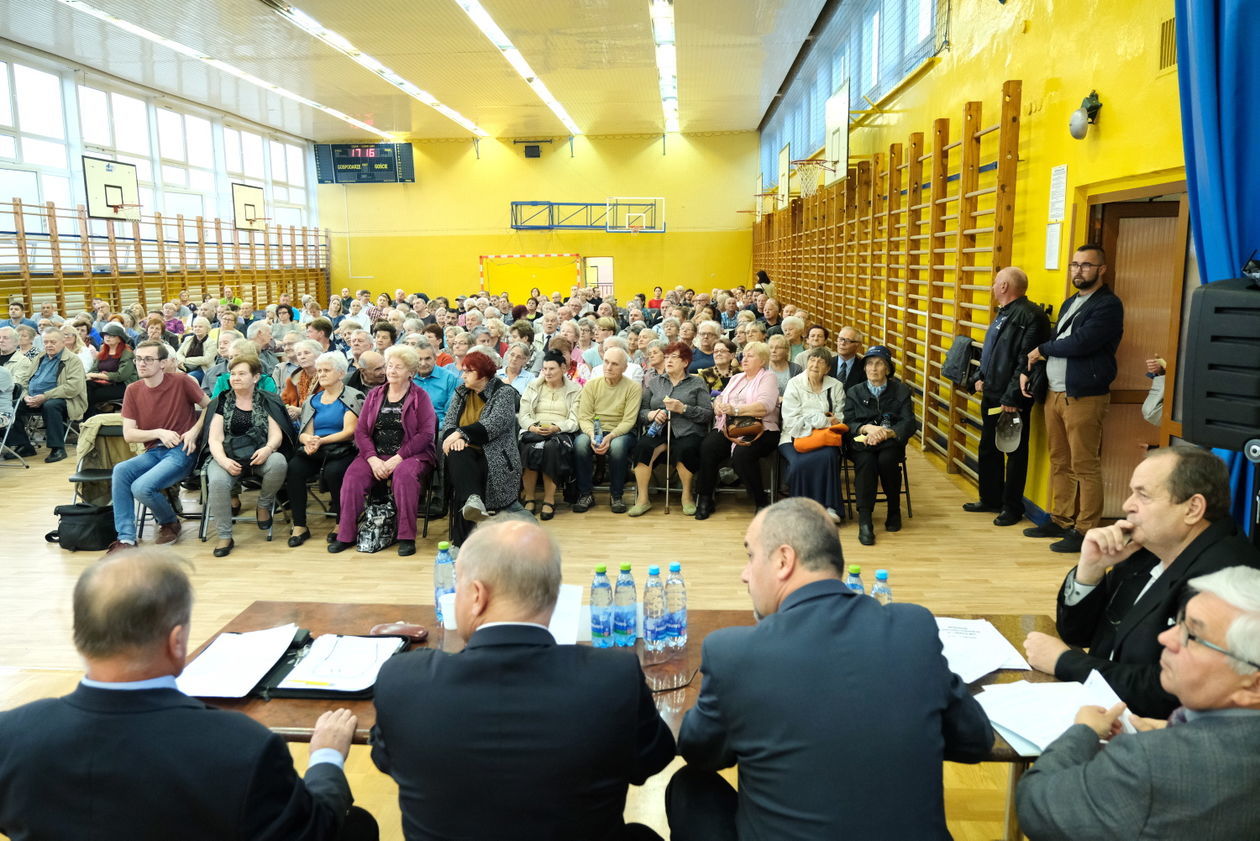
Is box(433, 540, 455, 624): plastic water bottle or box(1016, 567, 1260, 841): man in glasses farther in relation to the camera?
Answer: box(433, 540, 455, 624): plastic water bottle

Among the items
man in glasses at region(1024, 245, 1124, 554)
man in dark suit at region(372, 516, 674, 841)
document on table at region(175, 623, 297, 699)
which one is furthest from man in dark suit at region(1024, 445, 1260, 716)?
man in glasses at region(1024, 245, 1124, 554)

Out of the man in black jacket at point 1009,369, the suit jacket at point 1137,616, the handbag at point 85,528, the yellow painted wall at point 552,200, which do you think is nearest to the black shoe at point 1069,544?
the man in black jacket at point 1009,369

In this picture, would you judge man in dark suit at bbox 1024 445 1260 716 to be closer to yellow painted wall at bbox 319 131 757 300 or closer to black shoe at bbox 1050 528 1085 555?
black shoe at bbox 1050 528 1085 555

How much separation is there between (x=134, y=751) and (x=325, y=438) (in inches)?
165

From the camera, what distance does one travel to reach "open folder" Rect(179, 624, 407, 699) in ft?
6.78

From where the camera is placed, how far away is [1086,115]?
4.77 metres

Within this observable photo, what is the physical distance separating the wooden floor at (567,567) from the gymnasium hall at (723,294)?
0.03 metres

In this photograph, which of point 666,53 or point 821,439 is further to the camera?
point 666,53

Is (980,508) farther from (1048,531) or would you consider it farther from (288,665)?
(288,665)

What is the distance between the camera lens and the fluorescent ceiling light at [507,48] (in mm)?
10320

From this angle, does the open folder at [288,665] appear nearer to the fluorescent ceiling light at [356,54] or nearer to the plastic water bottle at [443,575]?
the plastic water bottle at [443,575]

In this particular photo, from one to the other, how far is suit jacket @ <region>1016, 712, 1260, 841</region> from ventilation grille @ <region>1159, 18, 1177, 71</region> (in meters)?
3.75

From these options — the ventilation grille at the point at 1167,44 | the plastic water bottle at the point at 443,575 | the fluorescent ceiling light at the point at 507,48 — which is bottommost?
the plastic water bottle at the point at 443,575

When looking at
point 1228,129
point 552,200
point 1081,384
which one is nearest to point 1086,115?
point 1081,384
